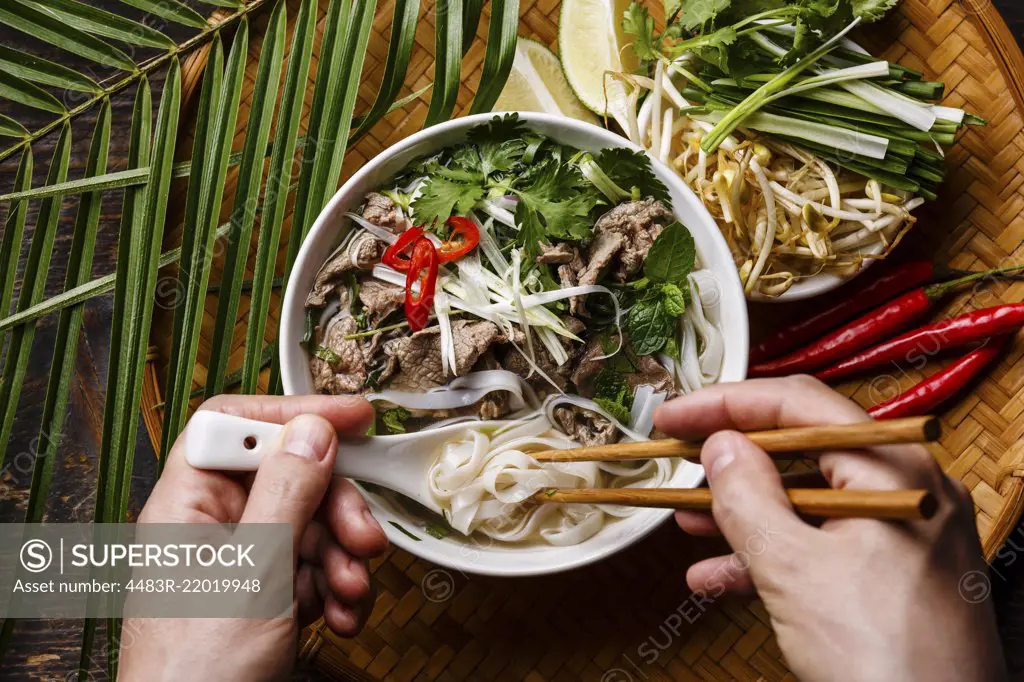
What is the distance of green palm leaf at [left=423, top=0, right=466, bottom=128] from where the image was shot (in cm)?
225

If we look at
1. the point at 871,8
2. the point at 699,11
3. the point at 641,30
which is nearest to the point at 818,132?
the point at 871,8

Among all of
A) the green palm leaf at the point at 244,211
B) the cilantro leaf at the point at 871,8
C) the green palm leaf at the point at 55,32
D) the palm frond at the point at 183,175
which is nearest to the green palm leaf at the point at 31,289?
the palm frond at the point at 183,175

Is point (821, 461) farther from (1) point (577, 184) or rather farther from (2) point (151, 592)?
(2) point (151, 592)

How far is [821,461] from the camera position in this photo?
1661 mm

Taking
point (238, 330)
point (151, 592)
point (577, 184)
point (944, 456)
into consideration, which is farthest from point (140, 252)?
point (944, 456)

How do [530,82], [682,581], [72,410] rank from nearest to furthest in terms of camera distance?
[682,581] → [530,82] → [72,410]

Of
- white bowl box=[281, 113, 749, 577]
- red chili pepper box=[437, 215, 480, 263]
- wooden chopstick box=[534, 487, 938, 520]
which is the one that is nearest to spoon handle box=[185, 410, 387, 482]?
white bowl box=[281, 113, 749, 577]

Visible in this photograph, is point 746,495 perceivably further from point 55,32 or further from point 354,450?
point 55,32

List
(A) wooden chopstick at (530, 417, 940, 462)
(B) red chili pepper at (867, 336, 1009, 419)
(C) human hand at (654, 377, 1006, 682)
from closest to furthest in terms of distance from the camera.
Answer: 1. (A) wooden chopstick at (530, 417, 940, 462)
2. (C) human hand at (654, 377, 1006, 682)
3. (B) red chili pepper at (867, 336, 1009, 419)

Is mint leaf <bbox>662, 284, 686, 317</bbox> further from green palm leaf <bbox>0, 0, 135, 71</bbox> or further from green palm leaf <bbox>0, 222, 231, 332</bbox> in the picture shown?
green palm leaf <bbox>0, 0, 135, 71</bbox>

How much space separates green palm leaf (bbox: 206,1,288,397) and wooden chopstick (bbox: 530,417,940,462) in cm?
102

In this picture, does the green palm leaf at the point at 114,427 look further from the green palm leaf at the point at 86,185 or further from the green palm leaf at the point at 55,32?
the green palm leaf at the point at 55,32

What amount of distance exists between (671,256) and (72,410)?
239 centimetres

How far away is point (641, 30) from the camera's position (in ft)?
7.73
